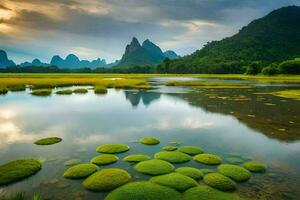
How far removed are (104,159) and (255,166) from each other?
27.5ft

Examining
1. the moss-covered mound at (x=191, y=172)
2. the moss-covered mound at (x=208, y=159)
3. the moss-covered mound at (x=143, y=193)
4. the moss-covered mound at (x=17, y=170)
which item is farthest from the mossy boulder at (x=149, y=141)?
the moss-covered mound at (x=17, y=170)

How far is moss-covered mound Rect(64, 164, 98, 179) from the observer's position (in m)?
12.6

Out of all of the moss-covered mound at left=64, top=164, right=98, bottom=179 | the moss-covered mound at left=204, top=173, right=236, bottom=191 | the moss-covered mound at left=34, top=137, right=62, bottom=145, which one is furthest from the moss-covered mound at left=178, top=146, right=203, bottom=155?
the moss-covered mound at left=34, top=137, right=62, bottom=145

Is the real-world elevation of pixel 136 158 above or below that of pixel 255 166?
→ above

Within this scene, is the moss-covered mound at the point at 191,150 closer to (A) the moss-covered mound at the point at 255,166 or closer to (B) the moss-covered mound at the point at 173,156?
(B) the moss-covered mound at the point at 173,156

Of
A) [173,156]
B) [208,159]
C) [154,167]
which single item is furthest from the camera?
[173,156]

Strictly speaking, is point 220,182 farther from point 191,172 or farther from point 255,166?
point 255,166

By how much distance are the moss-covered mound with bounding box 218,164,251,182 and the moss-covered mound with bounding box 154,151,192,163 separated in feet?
6.99

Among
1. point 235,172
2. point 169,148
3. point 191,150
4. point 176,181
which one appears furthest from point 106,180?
point 191,150

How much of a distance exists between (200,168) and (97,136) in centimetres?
993

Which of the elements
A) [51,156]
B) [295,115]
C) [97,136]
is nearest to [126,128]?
[97,136]

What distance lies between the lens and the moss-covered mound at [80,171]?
12.6 metres

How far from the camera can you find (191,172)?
42.1ft

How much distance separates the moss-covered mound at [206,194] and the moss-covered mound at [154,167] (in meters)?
2.30
